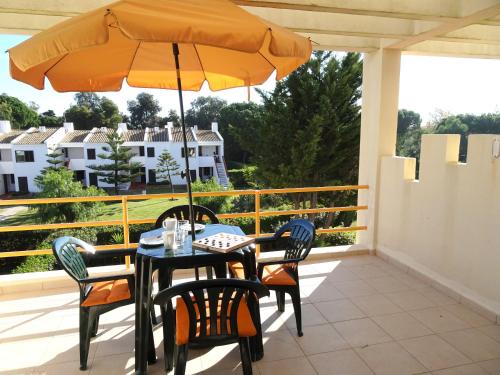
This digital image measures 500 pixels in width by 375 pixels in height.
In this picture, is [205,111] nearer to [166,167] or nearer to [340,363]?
[166,167]

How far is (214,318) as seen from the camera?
1.74 m

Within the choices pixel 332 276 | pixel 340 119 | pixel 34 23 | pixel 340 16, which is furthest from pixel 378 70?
pixel 340 119

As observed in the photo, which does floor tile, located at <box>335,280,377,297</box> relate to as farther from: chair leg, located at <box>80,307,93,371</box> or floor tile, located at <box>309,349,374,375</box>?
chair leg, located at <box>80,307,93,371</box>

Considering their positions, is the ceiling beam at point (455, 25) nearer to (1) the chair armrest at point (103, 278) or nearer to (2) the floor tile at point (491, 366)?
(2) the floor tile at point (491, 366)

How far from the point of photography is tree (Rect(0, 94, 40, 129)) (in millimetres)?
33156

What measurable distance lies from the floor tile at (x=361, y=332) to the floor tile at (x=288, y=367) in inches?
17.2

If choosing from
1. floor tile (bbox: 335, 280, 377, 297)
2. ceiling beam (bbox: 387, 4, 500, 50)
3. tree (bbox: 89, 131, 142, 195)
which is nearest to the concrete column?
ceiling beam (bbox: 387, 4, 500, 50)

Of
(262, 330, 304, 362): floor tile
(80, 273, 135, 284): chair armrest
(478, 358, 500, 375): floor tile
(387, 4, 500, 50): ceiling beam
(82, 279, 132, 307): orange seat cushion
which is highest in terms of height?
(387, 4, 500, 50): ceiling beam

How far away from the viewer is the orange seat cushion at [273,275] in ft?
7.86

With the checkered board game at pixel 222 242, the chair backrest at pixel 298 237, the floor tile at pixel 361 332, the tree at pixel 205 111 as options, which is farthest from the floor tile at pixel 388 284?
the tree at pixel 205 111

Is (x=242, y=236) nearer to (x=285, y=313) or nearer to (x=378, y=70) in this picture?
(x=285, y=313)

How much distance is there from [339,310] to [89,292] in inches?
77.0

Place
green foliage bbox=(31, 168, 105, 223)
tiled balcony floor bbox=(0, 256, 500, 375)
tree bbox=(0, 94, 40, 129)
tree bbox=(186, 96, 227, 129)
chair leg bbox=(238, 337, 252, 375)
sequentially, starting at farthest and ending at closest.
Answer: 1. tree bbox=(186, 96, 227, 129)
2. tree bbox=(0, 94, 40, 129)
3. green foliage bbox=(31, 168, 105, 223)
4. tiled balcony floor bbox=(0, 256, 500, 375)
5. chair leg bbox=(238, 337, 252, 375)

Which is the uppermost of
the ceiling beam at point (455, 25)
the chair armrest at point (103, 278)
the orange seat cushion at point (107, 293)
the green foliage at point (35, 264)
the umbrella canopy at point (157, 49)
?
the ceiling beam at point (455, 25)
